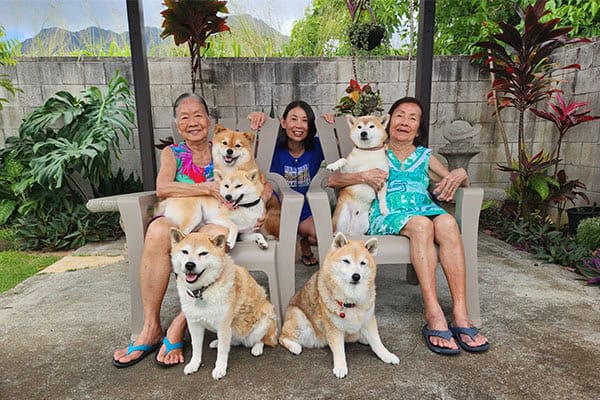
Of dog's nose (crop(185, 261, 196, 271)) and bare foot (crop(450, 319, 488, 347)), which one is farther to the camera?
bare foot (crop(450, 319, 488, 347))

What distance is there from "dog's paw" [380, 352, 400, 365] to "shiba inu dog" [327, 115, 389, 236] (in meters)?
0.69

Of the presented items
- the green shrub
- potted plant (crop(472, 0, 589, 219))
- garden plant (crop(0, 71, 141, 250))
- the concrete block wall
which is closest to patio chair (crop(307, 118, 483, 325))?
the green shrub

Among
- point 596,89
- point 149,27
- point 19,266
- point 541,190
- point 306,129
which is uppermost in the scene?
point 149,27

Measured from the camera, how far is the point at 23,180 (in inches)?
143

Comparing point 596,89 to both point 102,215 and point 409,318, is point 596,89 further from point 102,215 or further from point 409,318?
point 102,215

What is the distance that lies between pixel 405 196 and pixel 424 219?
255 millimetres

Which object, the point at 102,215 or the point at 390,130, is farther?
the point at 102,215

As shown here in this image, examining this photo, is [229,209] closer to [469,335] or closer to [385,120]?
[385,120]

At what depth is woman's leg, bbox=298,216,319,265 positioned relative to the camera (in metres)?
2.61

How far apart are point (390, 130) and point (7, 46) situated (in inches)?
158

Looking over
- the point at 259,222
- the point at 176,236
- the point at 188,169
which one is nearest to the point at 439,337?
the point at 259,222

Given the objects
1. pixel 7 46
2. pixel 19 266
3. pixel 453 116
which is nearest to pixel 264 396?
pixel 19 266

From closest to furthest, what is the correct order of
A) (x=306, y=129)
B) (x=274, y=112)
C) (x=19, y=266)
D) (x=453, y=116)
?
(x=306, y=129) → (x=19, y=266) → (x=274, y=112) → (x=453, y=116)

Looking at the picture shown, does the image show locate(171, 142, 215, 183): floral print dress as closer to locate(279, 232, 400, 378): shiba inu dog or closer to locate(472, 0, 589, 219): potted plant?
locate(279, 232, 400, 378): shiba inu dog
